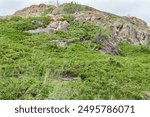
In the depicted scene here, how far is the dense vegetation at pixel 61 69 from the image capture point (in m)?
12.2

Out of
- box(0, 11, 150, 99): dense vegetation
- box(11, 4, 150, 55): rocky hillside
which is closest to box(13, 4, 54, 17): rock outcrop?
box(11, 4, 150, 55): rocky hillside

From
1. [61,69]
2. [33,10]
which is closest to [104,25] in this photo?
[61,69]

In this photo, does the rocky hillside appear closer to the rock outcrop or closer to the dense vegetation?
the rock outcrop

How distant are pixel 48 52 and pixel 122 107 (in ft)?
30.2

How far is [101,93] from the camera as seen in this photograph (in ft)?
42.3

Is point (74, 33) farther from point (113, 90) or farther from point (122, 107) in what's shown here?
point (122, 107)

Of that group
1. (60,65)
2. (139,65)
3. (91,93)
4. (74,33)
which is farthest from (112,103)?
(74,33)

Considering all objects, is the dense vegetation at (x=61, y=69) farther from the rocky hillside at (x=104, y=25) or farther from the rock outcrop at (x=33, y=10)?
the rock outcrop at (x=33, y=10)

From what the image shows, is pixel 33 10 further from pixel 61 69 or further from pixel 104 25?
pixel 61 69

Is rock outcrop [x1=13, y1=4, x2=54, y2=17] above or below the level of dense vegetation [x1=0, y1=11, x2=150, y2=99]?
below

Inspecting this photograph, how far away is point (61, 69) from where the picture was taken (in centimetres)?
1480

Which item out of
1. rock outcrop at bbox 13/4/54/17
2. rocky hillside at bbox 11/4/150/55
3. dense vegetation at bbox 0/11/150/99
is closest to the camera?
dense vegetation at bbox 0/11/150/99

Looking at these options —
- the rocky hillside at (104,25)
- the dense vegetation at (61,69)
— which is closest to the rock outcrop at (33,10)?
the rocky hillside at (104,25)

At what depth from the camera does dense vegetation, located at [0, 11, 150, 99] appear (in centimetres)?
1216
